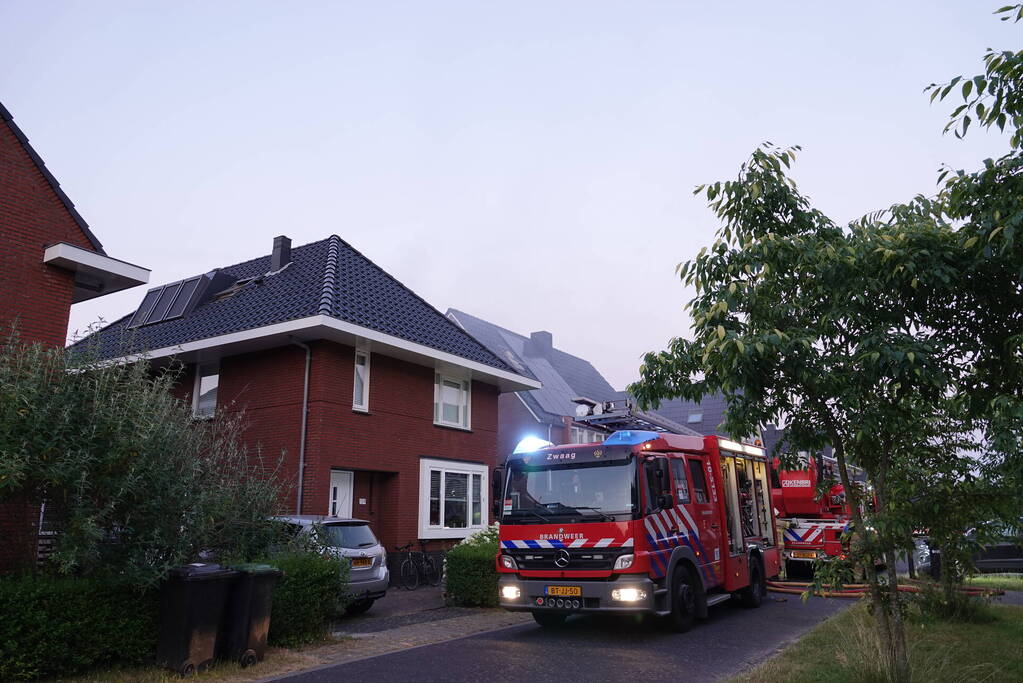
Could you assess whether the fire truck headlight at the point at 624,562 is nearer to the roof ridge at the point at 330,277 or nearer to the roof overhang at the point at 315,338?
the roof overhang at the point at 315,338

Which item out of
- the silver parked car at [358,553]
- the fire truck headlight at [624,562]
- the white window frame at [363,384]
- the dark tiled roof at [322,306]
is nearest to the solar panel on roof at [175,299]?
the dark tiled roof at [322,306]

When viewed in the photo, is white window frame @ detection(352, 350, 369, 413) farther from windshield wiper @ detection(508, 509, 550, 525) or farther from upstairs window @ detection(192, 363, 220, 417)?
windshield wiper @ detection(508, 509, 550, 525)

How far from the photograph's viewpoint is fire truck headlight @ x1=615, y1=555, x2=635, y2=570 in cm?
1014

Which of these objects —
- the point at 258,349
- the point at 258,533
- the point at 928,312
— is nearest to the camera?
the point at 928,312

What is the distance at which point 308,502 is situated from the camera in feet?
53.9

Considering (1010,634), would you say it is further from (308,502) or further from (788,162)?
(308,502)

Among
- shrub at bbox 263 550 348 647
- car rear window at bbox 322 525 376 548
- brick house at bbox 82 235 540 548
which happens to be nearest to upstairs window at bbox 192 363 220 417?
brick house at bbox 82 235 540 548

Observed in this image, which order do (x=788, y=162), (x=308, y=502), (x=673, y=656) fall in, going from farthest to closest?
(x=308, y=502) → (x=673, y=656) → (x=788, y=162)

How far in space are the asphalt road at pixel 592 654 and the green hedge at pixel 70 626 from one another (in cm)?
165

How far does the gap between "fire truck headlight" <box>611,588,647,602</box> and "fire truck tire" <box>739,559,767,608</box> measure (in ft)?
14.1

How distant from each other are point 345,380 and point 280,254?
5.71 metres

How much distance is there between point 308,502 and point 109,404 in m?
8.65

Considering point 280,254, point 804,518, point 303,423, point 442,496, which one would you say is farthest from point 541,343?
point 303,423

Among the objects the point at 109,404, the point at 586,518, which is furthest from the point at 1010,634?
the point at 109,404
